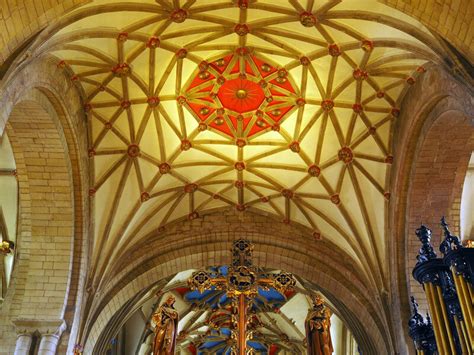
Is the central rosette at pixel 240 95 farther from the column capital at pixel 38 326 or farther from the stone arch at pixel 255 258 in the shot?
the column capital at pixel 38 326

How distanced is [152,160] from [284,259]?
3.89 meters

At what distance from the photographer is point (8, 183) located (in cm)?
1507

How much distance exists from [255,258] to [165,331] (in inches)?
193

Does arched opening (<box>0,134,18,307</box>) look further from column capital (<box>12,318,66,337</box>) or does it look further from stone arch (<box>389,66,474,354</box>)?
stone arch (<box>389,66,474,354</box>)

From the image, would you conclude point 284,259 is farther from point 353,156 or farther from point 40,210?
point 40,210

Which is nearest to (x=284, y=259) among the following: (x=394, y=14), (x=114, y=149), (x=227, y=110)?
(x=227, y=110)

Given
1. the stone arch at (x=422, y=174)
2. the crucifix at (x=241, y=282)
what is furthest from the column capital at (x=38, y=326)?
the stone arch at (x=422, y=174)

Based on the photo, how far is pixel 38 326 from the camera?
11602 mm

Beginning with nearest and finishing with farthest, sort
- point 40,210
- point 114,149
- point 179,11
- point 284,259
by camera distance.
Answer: point 179,11
point 40,210
point 114,149
point 284,259

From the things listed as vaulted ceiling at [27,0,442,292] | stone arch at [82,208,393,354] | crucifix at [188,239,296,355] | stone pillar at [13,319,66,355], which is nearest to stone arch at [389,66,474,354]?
vaulted ceiling at [27,0,442,292]

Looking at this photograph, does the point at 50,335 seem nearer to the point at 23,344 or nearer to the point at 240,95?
the point at 23,344

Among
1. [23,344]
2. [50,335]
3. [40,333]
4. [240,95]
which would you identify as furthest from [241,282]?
[240,95]

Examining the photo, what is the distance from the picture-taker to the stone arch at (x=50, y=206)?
465 inches

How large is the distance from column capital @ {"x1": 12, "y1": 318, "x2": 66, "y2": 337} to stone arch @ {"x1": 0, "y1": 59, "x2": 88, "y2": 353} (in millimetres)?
112
